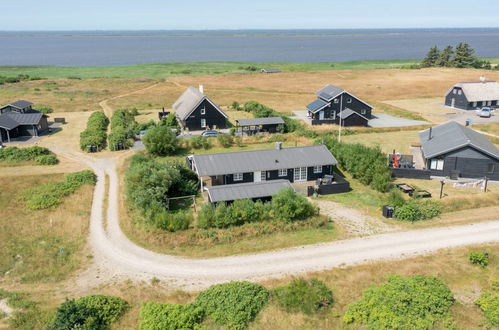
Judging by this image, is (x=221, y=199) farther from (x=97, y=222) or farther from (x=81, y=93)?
(x=81, y=93)

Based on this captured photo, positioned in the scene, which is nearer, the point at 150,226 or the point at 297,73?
the point at 150,226

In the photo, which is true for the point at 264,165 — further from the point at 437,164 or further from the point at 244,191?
the point at 437,164

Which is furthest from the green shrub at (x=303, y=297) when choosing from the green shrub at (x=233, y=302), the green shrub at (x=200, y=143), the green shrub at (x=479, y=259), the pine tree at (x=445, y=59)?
the pine tree at (x=445, y=59)

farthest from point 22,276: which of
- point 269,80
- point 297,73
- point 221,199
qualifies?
point 297,73

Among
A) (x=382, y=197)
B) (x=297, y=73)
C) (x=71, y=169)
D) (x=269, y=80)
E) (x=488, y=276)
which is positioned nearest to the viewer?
(x=488, y=276)

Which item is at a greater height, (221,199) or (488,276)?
(221,199)

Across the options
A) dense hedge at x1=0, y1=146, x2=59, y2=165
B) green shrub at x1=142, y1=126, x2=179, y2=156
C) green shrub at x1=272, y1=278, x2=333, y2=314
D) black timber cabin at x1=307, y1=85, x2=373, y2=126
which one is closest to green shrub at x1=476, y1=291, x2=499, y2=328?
green shrub at x1=272, y1=278, x2=333, y2=314
